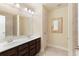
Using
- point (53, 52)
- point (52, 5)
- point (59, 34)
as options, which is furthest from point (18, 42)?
point (52, 5)

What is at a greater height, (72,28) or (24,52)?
(72,28)

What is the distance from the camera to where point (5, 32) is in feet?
6.47

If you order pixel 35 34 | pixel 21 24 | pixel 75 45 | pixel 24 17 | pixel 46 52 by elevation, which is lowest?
pixel 46 52

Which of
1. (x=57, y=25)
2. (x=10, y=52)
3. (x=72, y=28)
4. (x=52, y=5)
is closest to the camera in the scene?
(x=10, y=52)

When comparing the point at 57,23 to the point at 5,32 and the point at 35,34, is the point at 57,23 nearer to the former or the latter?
the point at 35,34

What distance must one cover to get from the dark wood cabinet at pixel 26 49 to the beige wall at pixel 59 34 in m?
0.28

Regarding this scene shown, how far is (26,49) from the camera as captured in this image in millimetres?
2010

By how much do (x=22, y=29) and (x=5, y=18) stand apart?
0.40 meters

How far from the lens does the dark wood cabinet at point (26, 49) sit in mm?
1714

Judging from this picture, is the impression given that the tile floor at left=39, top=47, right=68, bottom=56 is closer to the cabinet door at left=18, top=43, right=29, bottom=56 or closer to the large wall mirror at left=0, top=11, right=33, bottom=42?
the cabinet door at left=18, top=43, right=29, bottom=56

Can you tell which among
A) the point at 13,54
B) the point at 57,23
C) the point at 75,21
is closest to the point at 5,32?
the point at 13,54

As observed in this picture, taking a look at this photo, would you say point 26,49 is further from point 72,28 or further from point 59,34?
point 72,28

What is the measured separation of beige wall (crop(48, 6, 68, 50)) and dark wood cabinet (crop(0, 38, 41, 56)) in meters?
0.28

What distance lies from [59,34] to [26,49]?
74 cm
